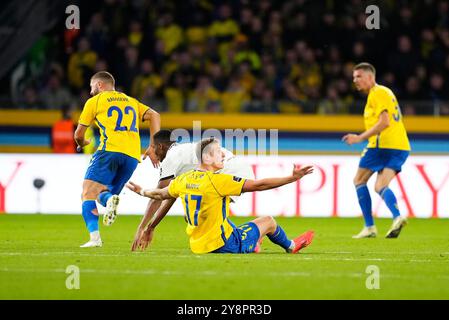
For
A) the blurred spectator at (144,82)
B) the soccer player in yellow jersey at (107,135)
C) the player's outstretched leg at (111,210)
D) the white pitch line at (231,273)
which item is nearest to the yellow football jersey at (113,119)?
the soccer player in yellow jersey at (107,135)

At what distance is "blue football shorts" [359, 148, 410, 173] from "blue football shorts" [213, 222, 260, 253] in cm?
367

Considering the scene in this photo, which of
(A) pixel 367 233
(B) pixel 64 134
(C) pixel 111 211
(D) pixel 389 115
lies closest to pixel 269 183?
(C) pixel 111 211

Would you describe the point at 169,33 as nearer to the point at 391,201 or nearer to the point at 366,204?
the point at 366,204

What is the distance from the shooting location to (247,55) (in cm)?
2064

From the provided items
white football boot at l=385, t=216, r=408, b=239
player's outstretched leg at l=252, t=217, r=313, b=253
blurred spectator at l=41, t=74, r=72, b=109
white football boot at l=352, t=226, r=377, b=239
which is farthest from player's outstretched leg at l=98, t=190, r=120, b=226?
blurred spectator at l=41, t=74, r=72, b=109

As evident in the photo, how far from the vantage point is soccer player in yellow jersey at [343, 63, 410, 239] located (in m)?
13.1

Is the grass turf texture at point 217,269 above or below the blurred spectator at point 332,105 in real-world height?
below

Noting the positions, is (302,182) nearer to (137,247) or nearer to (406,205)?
(406,205)

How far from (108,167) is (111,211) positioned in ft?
3.29

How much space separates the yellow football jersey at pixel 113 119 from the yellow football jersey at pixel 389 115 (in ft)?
10.7

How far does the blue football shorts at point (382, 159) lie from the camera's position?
13.3 metres

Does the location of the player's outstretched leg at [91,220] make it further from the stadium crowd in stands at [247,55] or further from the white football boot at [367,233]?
the stadium crowd in stands at [247,55]

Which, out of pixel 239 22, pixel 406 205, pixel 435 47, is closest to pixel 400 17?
pixel 435 47

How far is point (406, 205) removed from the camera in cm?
1673
